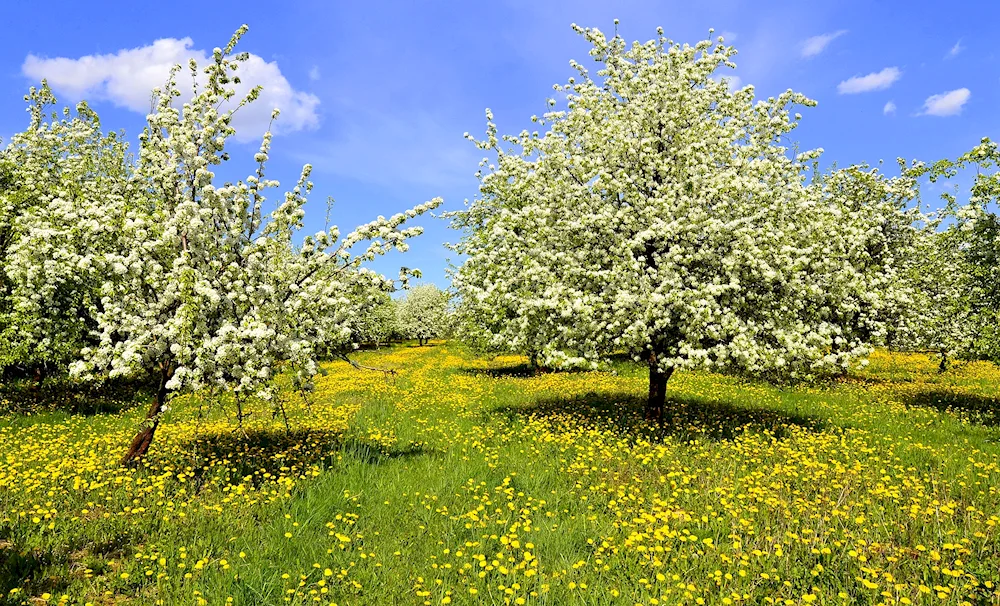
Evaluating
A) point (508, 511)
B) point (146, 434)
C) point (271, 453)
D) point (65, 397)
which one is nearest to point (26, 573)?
point (146, 434)

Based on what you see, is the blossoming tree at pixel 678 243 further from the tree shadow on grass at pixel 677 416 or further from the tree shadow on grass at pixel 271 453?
the tree shadow on grass at pixel 271 453

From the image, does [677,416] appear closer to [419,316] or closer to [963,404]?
[963,404]

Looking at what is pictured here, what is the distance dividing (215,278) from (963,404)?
2462 centimetres

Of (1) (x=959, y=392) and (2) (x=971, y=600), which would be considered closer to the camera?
(2) (x=971, y=600)

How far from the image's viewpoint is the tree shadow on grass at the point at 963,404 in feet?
57.3

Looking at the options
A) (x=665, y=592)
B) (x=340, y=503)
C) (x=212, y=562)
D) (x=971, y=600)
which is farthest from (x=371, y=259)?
(x=971, y=600)

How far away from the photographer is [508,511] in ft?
30.9

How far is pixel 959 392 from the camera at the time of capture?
22828 mm

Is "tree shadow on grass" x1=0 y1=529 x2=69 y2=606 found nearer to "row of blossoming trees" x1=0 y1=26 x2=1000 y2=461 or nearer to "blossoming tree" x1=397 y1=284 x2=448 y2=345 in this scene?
"row of blossoming trees" x1=0 y1=26 x2=1000 y2=461

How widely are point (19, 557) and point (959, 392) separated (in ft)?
97.3

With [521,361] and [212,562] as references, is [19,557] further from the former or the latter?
[521,361]

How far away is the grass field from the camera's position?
268 inches

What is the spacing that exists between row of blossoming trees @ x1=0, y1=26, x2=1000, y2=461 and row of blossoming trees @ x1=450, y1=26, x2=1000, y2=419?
74 millimetres

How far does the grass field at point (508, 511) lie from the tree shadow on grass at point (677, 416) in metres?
0.16
